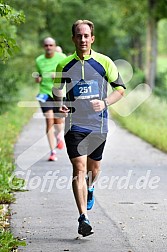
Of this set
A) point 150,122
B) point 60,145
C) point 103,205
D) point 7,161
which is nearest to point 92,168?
point 103,205

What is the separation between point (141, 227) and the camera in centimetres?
815

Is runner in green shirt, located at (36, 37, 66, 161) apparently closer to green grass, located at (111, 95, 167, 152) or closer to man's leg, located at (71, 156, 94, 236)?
green grass, located at (111, 95, 167, 152)

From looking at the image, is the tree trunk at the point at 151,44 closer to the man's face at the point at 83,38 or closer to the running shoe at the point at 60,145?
the running shoe at the point at 60,145

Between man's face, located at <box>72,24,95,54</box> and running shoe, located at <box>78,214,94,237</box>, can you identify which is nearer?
running shoe, located at <box>78,214,94,237</box>

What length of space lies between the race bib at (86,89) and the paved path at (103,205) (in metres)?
1.41

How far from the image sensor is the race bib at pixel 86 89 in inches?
305

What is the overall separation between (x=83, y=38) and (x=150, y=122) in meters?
14.5

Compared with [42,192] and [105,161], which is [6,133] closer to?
[105,161]

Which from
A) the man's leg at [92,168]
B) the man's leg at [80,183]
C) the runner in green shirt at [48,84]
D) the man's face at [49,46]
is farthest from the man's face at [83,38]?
the man's face at [49,46]

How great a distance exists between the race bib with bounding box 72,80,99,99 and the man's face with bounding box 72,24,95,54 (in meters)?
0.31

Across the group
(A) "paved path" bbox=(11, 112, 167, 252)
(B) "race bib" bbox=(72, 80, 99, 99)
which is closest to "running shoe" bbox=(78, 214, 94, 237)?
(A) "paved path" bbox=(11, 112, 167, 252)

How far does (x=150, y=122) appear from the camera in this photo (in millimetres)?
22016

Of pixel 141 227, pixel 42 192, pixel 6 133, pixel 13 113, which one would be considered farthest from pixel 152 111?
pixel 141 227

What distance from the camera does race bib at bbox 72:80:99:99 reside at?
775 centimetres
